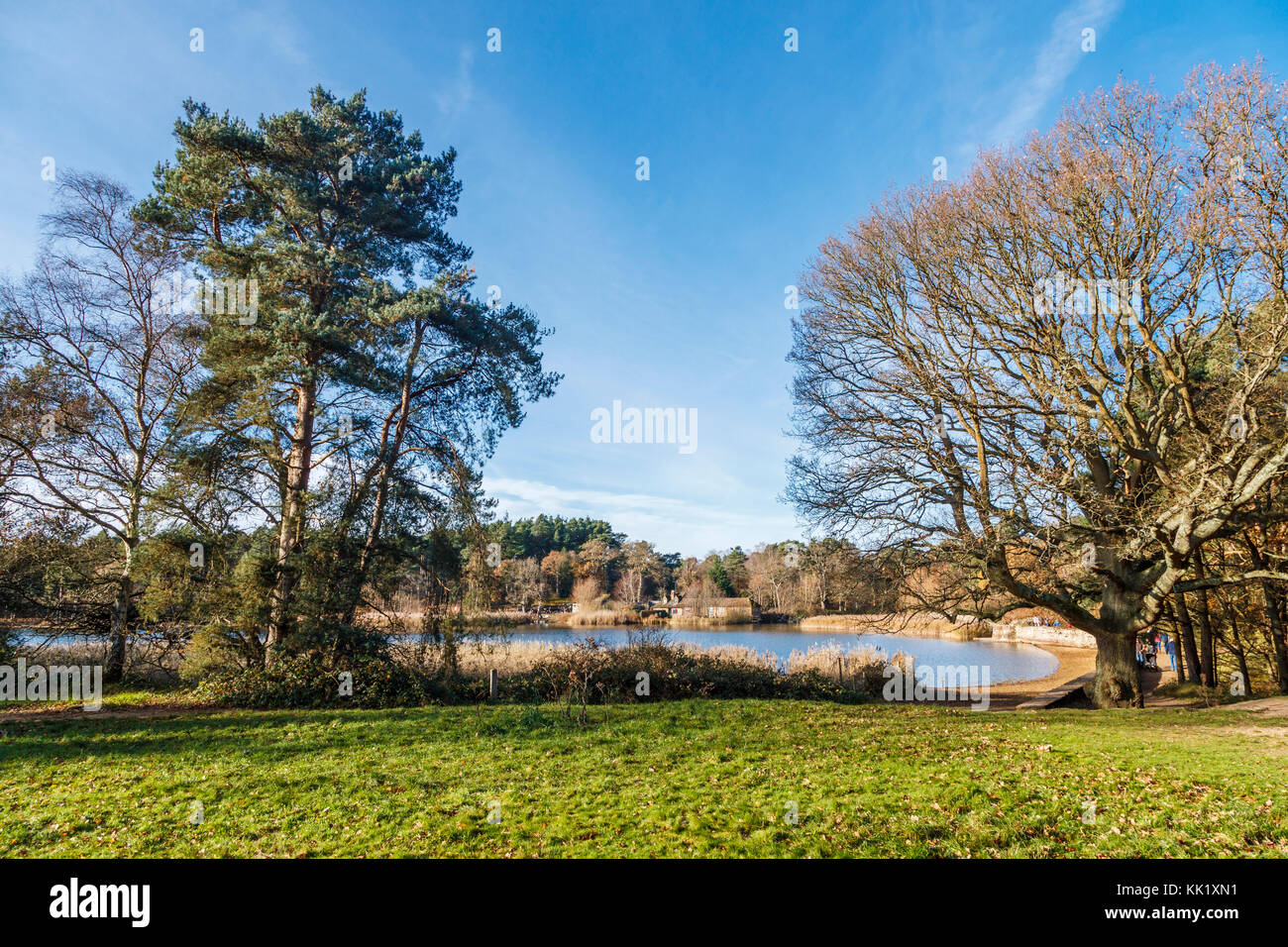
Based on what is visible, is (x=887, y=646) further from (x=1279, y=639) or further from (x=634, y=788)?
(x=634, y=788)

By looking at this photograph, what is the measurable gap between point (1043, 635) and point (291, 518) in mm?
47569

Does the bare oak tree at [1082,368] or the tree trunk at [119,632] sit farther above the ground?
the bare oak tree at [1082,368]

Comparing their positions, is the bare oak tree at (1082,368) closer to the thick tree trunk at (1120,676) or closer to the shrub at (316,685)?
the thick tree trunk at (1120,676)

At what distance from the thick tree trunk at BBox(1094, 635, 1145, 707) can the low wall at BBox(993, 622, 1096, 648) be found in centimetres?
2654

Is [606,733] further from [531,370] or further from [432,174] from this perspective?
[432,174]

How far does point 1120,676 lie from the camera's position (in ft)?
45.2

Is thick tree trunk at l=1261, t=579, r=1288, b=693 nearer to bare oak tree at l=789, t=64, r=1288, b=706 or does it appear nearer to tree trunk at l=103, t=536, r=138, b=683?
bare oak tree at l=789, t=64, r=1288, b=706

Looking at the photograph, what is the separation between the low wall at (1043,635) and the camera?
37.3m

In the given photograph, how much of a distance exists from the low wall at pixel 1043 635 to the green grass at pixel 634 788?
106ft

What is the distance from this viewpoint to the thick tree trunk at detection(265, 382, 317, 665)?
1323 cm

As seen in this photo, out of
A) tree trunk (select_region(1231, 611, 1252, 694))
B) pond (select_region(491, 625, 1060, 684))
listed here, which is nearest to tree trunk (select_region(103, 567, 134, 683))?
pond (select_region(491, 625, 1060, 684))

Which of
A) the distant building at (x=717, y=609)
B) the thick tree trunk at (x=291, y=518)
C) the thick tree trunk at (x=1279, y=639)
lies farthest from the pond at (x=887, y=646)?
the distant building at (x=717, y=609)
